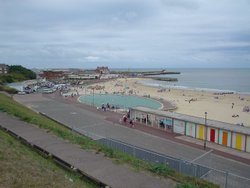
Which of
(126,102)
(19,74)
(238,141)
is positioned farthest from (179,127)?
(19,74)

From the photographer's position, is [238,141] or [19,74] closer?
[238,141]

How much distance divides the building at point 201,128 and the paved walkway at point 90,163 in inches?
458

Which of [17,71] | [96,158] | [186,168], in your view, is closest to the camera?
[96,158]

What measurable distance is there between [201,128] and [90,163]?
13.3 metres

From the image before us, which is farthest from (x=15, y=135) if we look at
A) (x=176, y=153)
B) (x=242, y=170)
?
(x=242, y=170)

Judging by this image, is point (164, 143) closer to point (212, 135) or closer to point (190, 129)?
point (190, 129)

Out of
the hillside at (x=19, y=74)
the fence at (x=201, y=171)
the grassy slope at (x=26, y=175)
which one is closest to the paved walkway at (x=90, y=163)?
the grassy slope at (x=26, y=175)

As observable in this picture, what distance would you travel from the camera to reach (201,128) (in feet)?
68.8

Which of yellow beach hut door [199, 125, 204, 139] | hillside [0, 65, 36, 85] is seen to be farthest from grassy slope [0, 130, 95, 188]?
hillside [0, 65, 36, 85]

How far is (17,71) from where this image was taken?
365 feet

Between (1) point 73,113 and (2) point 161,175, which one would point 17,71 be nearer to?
(1) point 73,113

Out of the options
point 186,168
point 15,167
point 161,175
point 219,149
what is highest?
point 15,167

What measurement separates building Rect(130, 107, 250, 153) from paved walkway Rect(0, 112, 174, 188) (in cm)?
1163

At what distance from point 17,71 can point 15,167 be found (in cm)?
11187
